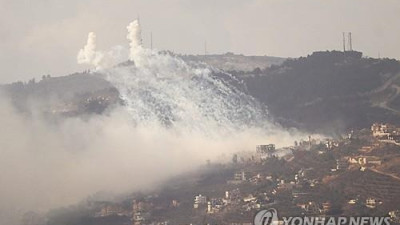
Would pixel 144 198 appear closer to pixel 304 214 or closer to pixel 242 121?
pixel 304 214

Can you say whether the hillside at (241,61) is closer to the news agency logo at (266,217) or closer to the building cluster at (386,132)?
the building cluster at (386,132)

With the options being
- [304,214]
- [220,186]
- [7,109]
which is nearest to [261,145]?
[220,186]

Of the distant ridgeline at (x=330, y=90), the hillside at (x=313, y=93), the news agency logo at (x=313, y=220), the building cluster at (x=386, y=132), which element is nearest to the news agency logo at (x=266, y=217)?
the news agency logo at (x=313, y=220)

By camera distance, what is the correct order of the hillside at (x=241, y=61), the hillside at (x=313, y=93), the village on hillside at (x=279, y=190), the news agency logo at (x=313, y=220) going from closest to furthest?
the news agency logo at (x=313, y=220)
the village on hillside at (x=279, y=190)
the hillside at (x=313, y=93)
the hillside at (x=241, y=61)

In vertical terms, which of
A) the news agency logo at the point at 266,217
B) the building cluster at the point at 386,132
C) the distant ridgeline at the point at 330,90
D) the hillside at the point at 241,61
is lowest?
the news agency logo at the point at 266,217


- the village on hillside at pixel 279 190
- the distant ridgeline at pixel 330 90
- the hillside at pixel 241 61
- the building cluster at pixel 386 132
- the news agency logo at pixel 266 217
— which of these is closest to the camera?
the news agency logo at pixel 266 217

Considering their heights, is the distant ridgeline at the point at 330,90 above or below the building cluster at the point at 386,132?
above

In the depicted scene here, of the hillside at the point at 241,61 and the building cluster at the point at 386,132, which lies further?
the hillside at the point at 241,61
